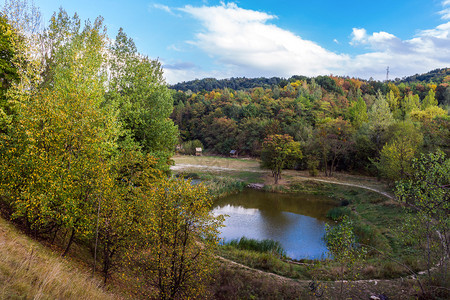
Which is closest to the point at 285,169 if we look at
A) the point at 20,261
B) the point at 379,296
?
the point at 379,296

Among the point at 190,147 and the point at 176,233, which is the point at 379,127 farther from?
the point at 190,147

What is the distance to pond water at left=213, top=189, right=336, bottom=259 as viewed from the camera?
19.1 meters

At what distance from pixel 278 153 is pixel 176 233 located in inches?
1250

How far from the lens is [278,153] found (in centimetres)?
3862

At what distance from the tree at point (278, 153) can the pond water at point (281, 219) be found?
5.44 meters

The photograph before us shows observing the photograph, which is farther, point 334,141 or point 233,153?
point 233,153

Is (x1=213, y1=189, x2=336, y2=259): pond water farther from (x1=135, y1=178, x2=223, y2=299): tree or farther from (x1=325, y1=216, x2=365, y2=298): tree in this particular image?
(x1=135, y1=178, x2=223, y2=299): tree

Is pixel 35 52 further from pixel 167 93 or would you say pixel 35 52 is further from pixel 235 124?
pixel 235 124

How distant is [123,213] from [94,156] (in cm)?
286

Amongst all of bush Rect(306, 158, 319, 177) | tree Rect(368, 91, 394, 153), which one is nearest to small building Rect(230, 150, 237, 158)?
bush Rect(306, 158, 319, 177)

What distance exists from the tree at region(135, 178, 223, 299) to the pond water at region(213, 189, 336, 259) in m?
10.6

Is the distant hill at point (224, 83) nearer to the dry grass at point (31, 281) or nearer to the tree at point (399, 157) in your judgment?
the tree at point (399, 157)

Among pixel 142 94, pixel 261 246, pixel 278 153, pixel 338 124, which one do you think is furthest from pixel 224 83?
pixel 261 246

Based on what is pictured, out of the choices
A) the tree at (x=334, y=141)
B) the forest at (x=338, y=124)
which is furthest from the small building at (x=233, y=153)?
the tree at (x=334, y=141)
